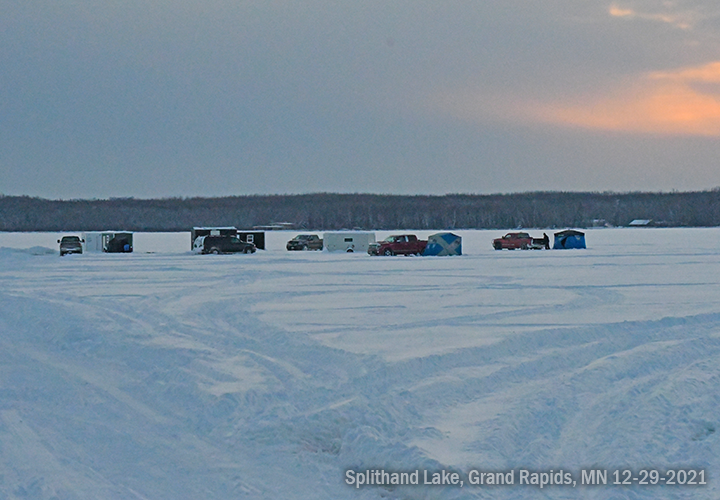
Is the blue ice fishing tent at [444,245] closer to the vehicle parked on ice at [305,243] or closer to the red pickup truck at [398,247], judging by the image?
the red pickup truck at [398,247]

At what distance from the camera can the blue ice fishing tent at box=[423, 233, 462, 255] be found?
43.6m

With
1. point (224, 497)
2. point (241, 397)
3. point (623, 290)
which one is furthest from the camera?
point (623, 290)

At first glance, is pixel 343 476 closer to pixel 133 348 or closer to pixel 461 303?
pixel 133 348

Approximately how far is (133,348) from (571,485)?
7804 mm

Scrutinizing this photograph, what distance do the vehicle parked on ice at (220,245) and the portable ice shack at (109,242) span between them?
6.20m

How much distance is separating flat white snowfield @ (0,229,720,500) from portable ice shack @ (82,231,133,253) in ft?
107

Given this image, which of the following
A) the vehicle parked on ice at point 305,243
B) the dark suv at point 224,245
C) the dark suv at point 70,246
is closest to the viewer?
the dark suv at point 224,245

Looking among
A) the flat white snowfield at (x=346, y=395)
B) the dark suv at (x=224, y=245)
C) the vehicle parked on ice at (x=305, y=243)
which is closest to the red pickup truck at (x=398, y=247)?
the dark suv at (x=224, y=245)

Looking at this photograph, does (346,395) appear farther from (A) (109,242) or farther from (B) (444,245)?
(A) (109,242)

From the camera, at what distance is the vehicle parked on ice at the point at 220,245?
45.9 m

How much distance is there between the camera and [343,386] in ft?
30.5

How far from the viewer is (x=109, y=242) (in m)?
50.8

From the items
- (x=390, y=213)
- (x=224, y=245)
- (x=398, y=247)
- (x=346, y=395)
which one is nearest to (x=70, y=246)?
(x=224, y=245)

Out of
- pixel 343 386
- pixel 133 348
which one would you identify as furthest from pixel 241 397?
pixel 133 348
